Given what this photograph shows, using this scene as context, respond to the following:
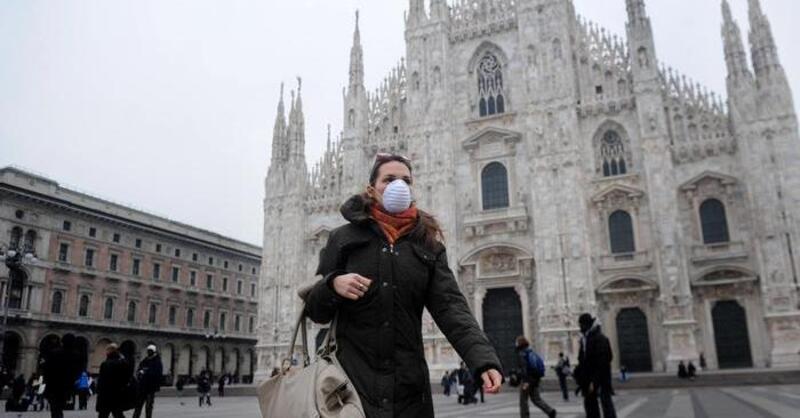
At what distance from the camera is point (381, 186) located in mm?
3020

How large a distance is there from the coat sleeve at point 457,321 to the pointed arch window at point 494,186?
25672 mm

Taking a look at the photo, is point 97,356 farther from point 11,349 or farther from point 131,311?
point 11,349

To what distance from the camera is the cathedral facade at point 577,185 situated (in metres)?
23.2

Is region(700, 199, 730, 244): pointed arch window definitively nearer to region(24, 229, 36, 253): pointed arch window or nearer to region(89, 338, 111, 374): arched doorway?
region(89, 338, 111, 374): arched doorway

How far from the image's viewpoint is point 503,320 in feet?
89.5

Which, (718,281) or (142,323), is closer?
(718,281)

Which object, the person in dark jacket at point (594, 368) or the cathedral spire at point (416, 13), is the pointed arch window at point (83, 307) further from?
the person in dark jacket at point (594, 368)

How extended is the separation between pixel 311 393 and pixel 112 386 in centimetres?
673

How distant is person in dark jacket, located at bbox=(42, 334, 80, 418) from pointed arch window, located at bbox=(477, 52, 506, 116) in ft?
79.8

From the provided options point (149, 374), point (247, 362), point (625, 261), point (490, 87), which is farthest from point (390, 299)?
point (247, 362)

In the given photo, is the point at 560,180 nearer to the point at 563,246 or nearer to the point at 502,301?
the point at 563,246

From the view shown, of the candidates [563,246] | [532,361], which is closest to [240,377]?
[563,246]

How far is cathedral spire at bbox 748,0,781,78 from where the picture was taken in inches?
950

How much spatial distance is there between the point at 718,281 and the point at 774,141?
18.9 feet
